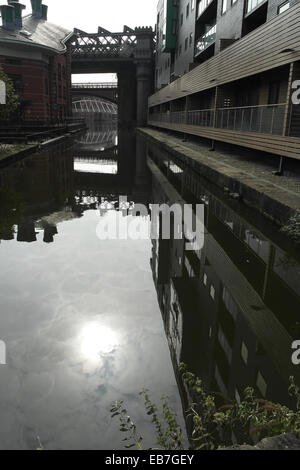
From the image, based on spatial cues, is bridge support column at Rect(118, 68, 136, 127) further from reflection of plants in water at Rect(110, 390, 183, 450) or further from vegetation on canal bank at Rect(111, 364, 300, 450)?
vegetation on canal bank at Rect(111, 364, 300, 450)

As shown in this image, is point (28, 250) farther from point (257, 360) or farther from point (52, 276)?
point (257, 360)

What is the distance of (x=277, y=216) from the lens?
31.0 feet

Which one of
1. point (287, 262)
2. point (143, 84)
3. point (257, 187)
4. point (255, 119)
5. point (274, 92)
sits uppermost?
point (143, 84)

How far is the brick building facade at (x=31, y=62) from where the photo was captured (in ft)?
147

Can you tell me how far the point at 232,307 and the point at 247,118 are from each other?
45.6 feet

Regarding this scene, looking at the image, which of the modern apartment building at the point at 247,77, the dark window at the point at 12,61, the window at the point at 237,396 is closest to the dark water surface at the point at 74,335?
the window at the point at 237,396

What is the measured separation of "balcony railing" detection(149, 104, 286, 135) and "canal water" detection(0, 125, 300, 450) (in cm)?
576

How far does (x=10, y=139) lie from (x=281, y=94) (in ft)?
69.7

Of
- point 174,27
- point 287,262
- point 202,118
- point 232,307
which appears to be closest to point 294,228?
point 287,262

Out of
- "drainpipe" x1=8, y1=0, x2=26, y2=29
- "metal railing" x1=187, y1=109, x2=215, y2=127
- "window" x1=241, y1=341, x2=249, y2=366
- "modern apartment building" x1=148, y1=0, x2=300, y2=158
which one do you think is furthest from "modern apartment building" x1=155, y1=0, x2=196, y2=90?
"window" x1=241, y1=341, x2=249, y2=366

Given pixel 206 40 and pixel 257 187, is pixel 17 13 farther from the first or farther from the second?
pixel 257 187

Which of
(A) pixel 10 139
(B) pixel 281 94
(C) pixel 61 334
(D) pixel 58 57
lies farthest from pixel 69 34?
(C) pixel 61 334

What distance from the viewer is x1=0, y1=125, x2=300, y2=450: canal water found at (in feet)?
11.8

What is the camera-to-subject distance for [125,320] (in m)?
5.21
